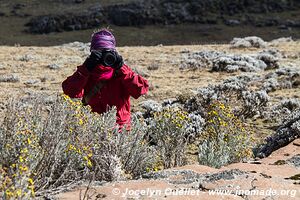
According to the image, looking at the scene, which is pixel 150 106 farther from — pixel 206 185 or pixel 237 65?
pixel 206 185

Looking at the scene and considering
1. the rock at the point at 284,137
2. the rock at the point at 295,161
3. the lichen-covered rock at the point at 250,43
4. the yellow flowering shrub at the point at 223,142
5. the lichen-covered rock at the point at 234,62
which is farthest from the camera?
the lichen-covered rock at the point at 250,43

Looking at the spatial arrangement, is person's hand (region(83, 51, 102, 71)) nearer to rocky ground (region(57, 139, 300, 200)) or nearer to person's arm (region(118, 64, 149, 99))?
person's arm (region(118, 64, 149, 99))

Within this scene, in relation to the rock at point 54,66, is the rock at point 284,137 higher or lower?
higher

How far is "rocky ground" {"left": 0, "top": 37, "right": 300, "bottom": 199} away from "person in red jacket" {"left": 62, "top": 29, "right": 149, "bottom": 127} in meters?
0.76

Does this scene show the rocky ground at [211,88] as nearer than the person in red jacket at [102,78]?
Yes

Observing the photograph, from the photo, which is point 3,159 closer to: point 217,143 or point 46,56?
point 217,143

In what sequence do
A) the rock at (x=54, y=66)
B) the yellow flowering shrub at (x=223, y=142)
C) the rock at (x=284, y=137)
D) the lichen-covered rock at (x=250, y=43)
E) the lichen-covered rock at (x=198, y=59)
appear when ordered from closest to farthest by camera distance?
the yellow flowering shrub at (x=223, y=142) < the rock at (x=284, y=137) < the rock at (x=54, y=66) < the lichen-covered rock at (x=198, y=59) < the lichen-covered rock at (x=250, y=43)

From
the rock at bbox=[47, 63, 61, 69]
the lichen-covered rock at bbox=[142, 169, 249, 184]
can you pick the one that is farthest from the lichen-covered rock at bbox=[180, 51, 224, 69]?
the lichen-covered rock at bbox=[142, 169, 249, 184]

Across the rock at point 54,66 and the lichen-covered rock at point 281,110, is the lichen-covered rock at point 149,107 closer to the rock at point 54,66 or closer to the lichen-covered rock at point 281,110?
the lichen-covered rock at point 281,110

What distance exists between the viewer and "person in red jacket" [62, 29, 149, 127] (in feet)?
19.3

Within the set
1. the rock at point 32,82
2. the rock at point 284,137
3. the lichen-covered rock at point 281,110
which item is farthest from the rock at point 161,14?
the rock at point 284,137

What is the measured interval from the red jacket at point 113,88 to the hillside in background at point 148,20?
93.3ft

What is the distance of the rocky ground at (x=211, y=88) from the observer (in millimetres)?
4504

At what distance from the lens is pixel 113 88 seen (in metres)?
6.17
